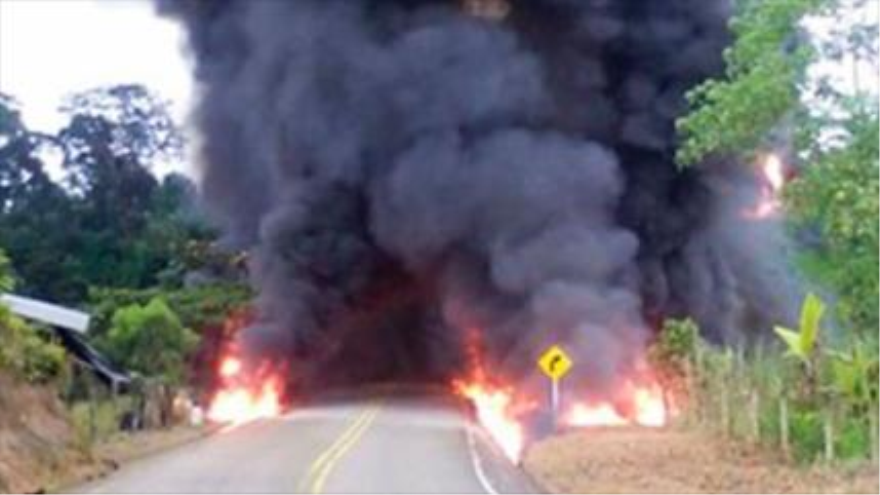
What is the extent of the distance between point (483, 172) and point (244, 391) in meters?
10.5

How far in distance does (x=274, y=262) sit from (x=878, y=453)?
125ft

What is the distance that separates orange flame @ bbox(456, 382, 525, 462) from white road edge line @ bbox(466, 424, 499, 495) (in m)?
0.66

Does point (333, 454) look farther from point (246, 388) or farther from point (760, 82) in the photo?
point (246, 388)

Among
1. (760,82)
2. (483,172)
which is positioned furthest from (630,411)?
(760,82)

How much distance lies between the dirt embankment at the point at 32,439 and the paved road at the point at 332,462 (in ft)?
2.76

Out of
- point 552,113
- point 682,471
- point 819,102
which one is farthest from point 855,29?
point 552,113

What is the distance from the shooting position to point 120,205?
70500mm

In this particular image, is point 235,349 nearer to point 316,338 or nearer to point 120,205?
point 316,338

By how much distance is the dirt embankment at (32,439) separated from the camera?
2267 cm

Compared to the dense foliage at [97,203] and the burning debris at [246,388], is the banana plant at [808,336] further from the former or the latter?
the dense foliage at [97,203]

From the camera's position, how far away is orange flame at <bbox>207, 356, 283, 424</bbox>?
5153 cm

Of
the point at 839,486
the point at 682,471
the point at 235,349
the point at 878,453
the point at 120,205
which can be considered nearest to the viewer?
the point at 839,486

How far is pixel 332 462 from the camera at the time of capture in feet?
86.8

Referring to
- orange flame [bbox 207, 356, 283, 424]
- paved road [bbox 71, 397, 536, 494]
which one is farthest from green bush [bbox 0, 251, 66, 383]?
orange flame [bbox 207, 356, 283, 424]
